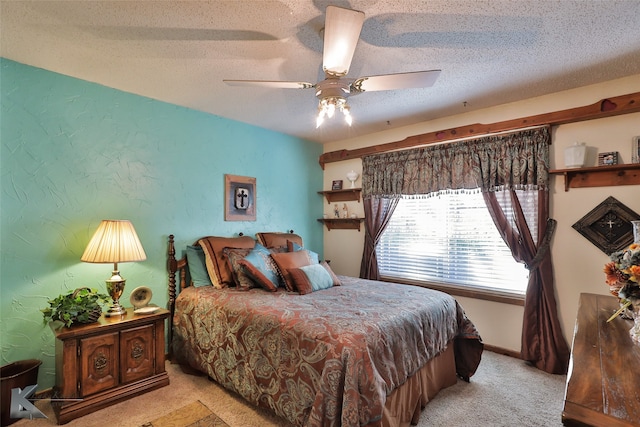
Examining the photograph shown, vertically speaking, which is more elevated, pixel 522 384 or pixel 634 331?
pixel 634 331

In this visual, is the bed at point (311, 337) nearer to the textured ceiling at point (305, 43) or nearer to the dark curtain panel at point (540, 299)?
the dark curtain panel at point (540, 299)

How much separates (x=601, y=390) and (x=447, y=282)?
2772 mm

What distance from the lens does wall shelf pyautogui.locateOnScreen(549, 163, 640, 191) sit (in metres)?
2.48

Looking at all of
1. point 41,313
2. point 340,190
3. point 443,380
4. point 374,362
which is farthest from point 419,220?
point 41,313

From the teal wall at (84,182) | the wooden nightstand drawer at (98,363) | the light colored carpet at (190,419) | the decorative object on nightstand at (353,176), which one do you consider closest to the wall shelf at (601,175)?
the decorative object on nightstand at (353,176)

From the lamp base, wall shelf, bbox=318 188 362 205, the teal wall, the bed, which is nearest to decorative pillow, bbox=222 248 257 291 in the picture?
the bed

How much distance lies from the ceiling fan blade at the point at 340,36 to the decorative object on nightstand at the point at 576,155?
226 centimetres

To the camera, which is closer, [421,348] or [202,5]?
[202,5]

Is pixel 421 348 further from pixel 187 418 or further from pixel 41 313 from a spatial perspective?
pixel 41 313

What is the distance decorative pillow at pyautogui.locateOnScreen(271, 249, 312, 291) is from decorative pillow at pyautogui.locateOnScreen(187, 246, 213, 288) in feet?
2.37

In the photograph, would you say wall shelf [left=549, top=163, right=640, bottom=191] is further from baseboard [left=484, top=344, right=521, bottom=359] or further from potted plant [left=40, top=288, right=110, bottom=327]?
potted plant [left=40, top=288, right=110, bottom=327]

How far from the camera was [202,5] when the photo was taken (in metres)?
1.70

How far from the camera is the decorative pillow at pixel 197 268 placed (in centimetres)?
302

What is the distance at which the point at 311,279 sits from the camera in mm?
2746
